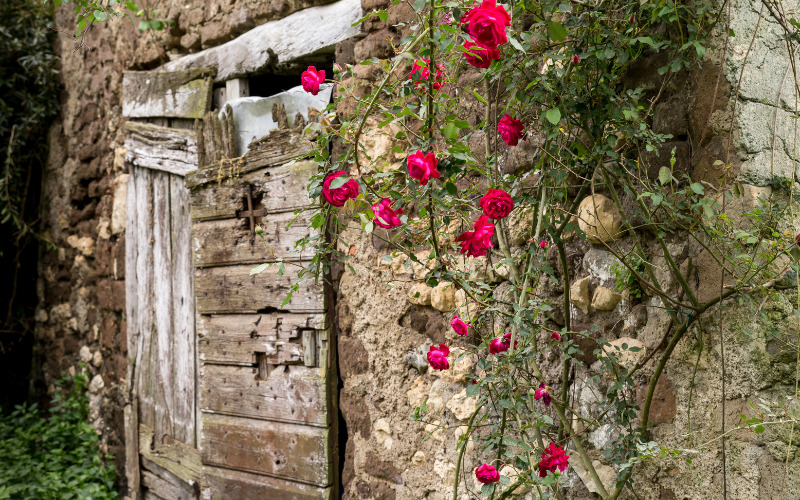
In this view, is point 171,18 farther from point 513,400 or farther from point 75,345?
point 513,400

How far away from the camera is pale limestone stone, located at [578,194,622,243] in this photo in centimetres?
180

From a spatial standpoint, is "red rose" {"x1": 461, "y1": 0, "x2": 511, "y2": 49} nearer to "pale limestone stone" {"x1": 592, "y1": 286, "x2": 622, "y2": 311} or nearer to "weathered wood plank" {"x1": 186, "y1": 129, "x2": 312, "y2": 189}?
"pale limestone stone" {"x1": 592, "y1": 286, "x2": 622, "y2": 311}

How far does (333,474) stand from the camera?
8.66 ft

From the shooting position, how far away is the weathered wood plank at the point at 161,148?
11.2ft

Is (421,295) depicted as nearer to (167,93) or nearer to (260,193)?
(260,193)

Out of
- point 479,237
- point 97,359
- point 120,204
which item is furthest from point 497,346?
point 97,359

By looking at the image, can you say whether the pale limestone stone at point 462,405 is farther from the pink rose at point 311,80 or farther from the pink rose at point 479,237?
the pink rose at point 311,80

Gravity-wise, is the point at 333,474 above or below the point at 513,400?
below

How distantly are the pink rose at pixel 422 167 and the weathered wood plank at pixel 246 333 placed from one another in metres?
1.28

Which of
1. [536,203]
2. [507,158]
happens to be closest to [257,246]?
[507,158]

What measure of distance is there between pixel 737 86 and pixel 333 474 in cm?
202

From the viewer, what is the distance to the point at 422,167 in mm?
1504

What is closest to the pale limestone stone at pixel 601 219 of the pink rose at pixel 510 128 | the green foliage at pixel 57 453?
the pink rose at pixel 510 128

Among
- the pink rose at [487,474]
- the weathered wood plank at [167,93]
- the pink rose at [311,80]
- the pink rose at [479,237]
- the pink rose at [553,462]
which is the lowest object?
the pink rose at [487,474]
